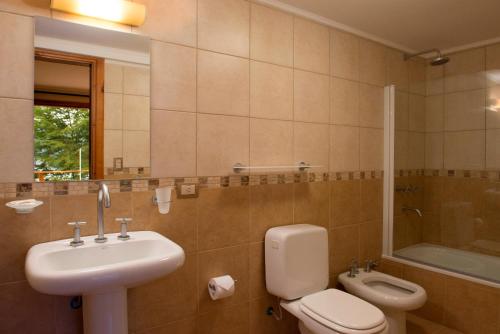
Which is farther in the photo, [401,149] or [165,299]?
[401,149]

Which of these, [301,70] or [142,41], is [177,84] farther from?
[301,70]

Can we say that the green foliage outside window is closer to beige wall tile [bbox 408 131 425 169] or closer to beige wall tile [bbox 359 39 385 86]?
beige wall tile [bbox 359 39 385 86]

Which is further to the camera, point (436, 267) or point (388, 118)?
point (388, 118)

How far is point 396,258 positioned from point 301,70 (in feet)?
5.73

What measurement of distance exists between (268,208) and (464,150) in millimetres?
1993

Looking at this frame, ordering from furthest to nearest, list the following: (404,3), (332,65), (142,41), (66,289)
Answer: (332,65) → (404,3) → (142,41) → (66,289)

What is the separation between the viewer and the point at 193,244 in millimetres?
1726

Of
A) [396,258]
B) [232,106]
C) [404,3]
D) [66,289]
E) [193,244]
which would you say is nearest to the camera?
[66,289]

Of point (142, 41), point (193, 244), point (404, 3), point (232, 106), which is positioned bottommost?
point (193, 244)

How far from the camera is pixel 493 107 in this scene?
8.42 ft

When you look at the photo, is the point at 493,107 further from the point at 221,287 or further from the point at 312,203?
the point at 221,287

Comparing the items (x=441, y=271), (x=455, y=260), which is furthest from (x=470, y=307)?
(x=455, y=260)

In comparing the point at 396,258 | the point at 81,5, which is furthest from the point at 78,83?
the point at 396,258

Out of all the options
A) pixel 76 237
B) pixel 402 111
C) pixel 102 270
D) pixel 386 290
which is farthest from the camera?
pixel 402 111
